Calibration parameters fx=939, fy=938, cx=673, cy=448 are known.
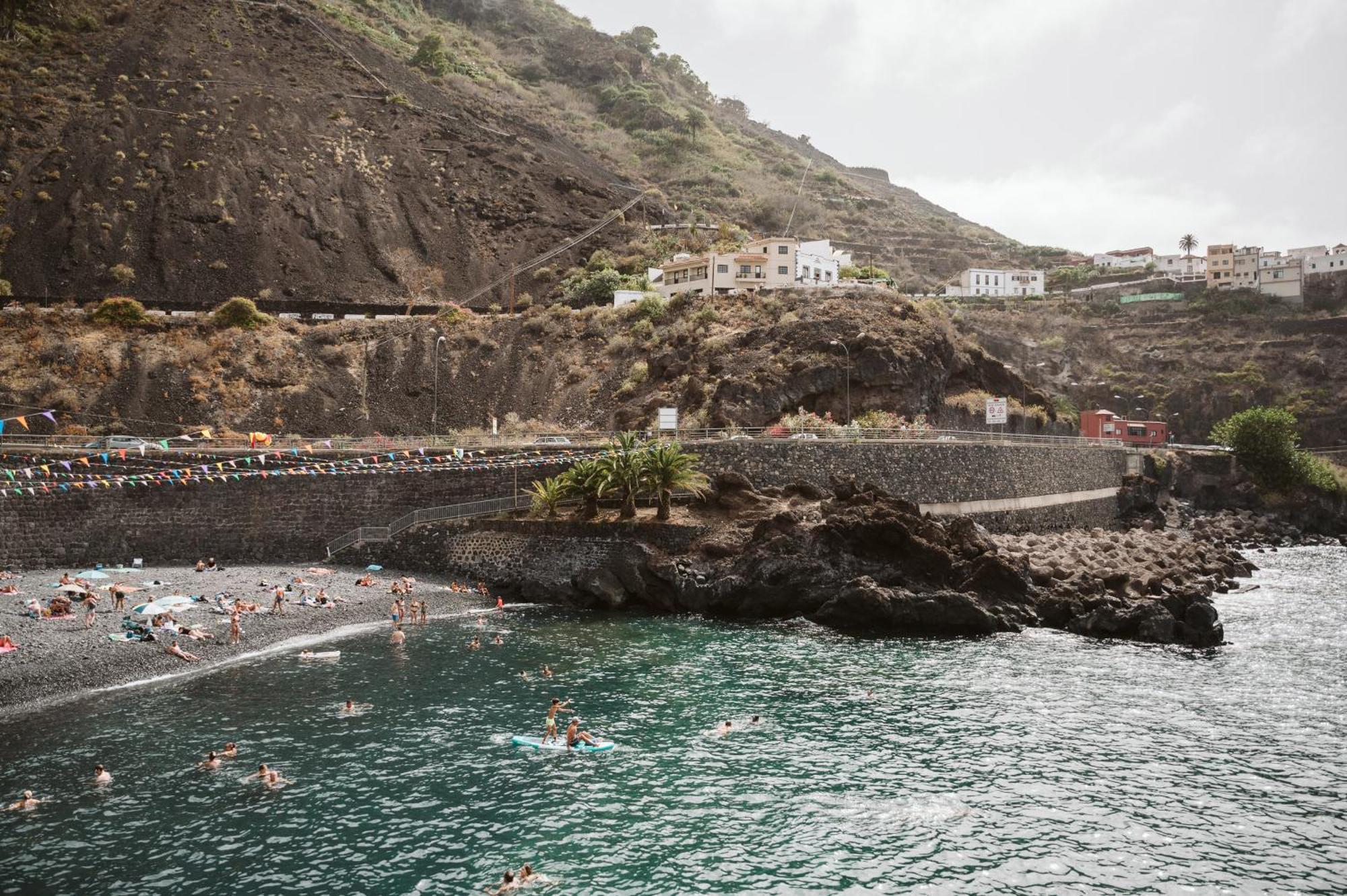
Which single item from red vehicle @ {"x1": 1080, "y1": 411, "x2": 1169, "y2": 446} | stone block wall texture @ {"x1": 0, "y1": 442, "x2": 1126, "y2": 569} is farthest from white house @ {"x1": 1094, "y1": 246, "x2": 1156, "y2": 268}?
stone block wall texture @ {"x1": 0, "y1": 442, "x2": 1126, "y2": 569}

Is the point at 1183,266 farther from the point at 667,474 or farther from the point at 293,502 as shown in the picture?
the point at 293,502

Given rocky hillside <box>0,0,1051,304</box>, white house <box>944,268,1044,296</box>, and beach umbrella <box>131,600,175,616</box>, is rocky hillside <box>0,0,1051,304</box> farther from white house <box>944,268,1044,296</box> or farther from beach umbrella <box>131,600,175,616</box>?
beach umbrella <box>131,600,175,616</box>

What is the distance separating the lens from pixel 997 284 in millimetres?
144250

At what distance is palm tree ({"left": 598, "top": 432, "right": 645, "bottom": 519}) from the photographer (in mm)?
47062

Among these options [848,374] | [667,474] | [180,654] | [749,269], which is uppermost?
[749,269]

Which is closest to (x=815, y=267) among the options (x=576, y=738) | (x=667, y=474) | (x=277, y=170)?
(x=667, y=474)

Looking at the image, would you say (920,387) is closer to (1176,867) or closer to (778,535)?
(778,535)

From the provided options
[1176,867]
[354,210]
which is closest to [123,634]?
[1176,867]

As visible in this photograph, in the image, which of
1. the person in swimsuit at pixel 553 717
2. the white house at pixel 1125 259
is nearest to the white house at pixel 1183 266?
the white house at pixel 1125 259

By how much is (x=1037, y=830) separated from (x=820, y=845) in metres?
4.99

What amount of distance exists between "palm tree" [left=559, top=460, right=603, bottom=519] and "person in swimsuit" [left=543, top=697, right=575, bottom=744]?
61.7ft

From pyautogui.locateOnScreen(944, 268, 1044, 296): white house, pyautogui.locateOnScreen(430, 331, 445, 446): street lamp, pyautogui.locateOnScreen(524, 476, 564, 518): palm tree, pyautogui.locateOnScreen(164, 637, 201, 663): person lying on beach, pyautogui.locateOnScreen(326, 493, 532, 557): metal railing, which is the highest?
pyautogui.locateOnScreen(944, 268, 1044, 296): white house

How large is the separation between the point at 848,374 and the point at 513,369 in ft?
85.3

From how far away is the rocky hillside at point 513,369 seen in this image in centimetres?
6331
